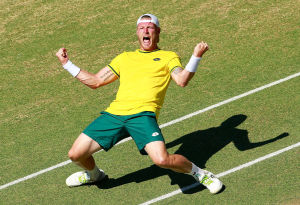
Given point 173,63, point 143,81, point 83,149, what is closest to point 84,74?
point 143,81

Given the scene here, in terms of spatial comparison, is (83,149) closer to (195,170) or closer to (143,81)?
(143,81)

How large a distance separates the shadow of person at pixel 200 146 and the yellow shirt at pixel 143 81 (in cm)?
115

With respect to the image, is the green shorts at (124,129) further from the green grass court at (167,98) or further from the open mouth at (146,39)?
the open mouth at (146,39)

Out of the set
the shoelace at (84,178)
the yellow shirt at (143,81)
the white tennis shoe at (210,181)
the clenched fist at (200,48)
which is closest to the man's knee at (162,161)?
the white tennis shoe at (210,181)

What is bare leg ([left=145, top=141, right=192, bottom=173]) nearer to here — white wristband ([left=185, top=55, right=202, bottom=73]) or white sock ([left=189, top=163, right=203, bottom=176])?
white sock ([left=189, top=163, right=203, bottom=176])

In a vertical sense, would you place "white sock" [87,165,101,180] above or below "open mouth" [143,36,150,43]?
below

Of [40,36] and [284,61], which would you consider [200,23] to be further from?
[40,36]

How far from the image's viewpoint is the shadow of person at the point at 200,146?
8367 mm

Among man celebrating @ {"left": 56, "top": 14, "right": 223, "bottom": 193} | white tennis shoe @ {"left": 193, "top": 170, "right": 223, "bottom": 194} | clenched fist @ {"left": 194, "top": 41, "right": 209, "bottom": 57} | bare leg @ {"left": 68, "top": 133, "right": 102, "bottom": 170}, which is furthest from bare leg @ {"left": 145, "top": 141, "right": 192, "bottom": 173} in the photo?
clenched fist @ {"left": 194, "top": 41, "right": 209, "bottom": 57}

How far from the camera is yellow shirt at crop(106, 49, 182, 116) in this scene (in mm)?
7938

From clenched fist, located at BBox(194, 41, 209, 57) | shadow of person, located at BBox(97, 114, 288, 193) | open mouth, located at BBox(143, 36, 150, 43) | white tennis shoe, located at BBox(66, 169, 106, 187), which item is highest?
open mouth, located at BBox(143, 36, 150, 43)

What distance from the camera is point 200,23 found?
12.6m

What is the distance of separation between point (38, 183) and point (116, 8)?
6.38 metres

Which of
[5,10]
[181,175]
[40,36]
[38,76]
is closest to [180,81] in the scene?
[181,175]
